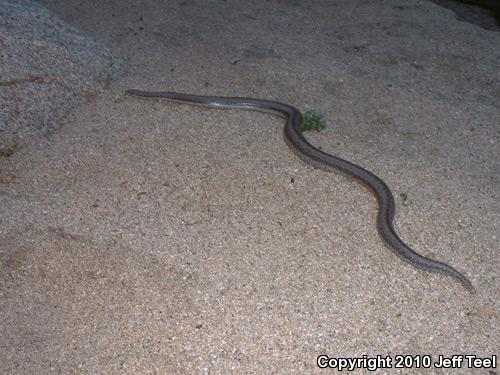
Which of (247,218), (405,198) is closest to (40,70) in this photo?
(247,218)

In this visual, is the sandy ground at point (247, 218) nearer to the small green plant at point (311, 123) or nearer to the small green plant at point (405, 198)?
the small green plant at point (405, 198)

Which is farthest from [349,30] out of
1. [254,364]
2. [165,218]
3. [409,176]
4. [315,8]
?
[254,364]

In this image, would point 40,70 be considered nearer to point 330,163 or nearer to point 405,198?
point 330,163

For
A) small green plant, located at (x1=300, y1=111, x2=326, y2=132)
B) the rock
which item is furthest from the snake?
the rock

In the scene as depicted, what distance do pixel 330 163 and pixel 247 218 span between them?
124 centimetres

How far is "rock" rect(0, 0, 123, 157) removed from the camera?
601 centimetres

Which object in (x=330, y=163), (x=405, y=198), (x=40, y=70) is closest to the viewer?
(x=405, y=198)

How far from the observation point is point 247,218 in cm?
508

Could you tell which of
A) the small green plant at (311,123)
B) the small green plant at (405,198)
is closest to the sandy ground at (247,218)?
the small green plant at (405,198)

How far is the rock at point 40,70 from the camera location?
6012 mm

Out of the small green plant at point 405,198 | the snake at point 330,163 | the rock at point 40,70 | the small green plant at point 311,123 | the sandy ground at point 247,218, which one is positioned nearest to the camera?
the sandy ground at point 247,218

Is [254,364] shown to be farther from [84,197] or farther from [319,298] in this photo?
[84,197]

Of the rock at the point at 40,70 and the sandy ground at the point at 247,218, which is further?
the rock at the point at 40,70

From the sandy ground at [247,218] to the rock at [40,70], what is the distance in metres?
0.21
